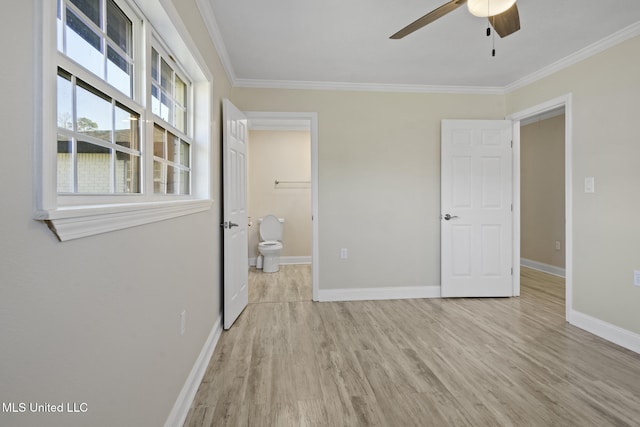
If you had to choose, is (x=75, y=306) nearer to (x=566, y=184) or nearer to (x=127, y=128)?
(x=127, y=128)

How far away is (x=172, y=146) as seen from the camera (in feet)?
6.34

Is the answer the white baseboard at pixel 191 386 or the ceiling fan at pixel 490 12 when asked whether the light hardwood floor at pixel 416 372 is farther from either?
the ceiling fan at pixel 490 12

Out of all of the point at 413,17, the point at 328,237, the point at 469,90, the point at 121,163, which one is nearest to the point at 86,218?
the point at 121,163

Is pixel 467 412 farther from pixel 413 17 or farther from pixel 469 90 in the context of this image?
pixel 469 90

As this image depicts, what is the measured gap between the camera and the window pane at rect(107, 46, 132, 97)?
3.89 ft

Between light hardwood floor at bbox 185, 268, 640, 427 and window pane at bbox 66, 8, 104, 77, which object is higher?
window pane at bbox 66, 8, 104, 77

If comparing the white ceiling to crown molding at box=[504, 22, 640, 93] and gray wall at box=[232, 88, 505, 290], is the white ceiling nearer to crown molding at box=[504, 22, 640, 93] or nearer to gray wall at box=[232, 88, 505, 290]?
crown molding at box=[504, 22, 640, 93]

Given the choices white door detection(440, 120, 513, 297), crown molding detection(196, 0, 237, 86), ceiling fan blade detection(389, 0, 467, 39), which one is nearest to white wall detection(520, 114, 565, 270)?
white door detection(440, 120, 513, 297)

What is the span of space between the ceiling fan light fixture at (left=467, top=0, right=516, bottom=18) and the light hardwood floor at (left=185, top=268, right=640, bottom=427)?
2.16 meters

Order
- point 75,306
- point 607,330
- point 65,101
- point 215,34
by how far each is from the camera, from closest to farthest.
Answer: point 75,306
point 65,101
point 215,34
point 607,330

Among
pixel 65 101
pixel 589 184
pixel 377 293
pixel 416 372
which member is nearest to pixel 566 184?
pixel 589 184

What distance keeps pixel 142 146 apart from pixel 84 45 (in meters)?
0.47

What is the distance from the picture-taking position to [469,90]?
371 cm

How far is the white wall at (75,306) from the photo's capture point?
1.98 feet
